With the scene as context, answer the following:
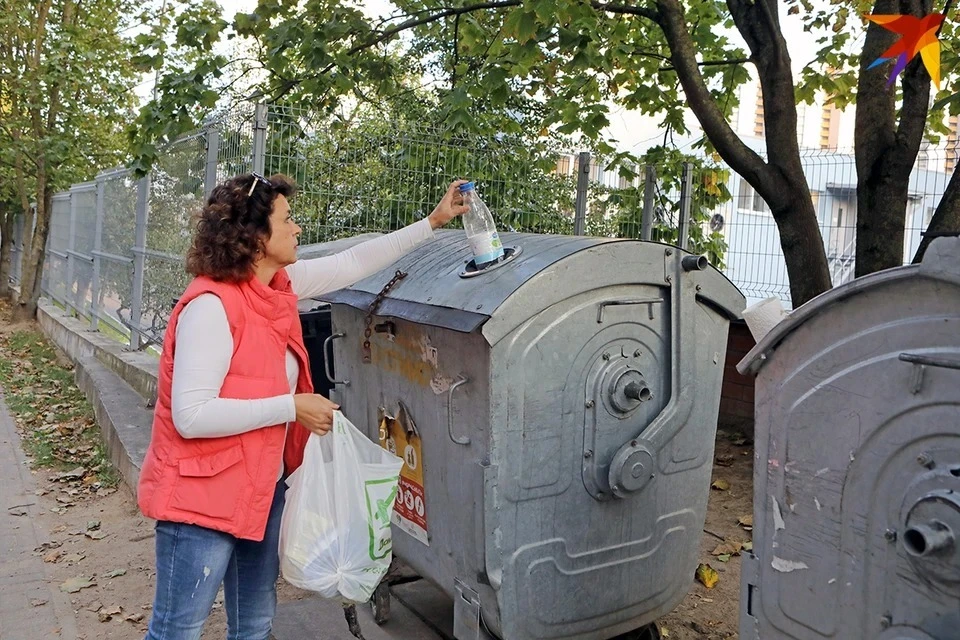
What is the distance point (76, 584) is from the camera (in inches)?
187

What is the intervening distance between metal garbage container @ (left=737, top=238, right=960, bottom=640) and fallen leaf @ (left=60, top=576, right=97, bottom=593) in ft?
12.3

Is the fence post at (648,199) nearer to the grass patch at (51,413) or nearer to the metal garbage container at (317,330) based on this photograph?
the metal garbage container at (317,330)

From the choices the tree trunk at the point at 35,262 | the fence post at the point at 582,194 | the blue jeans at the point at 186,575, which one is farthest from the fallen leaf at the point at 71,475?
the tree trunk at the point at 35,262

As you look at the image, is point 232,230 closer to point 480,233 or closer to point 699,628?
point 480,233

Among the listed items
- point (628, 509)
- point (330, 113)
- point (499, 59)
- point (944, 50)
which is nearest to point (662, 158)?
point (499, 59)

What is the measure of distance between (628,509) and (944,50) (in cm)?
457

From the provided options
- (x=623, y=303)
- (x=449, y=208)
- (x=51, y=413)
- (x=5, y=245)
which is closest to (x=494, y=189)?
(x=449, y=208)

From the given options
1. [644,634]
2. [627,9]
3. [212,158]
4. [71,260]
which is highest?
[627,9]

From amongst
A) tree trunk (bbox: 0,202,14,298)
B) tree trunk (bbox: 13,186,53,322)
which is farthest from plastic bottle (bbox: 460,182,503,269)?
tree trunk (bbox: 0,202,14,298)

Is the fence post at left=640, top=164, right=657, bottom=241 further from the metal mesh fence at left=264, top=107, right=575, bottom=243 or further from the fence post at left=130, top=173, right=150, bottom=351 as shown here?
the fence post at left=130, top=173, right=150, bottom=351

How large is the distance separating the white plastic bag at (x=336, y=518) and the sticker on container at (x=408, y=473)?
502mm

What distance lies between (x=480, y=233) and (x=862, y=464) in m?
1.60

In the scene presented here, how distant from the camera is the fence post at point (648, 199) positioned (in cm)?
703

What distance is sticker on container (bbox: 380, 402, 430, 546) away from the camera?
132 inches
